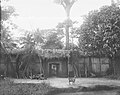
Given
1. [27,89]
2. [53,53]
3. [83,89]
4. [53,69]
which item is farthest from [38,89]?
[53,69]

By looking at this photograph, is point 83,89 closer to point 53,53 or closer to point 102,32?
point 102,32

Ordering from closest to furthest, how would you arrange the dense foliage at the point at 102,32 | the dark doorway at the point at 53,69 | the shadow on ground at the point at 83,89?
the shadow on ground at the point at 83,89 → the dense foliage at the point at 102,32 → the dark doorway at the point at 53,69

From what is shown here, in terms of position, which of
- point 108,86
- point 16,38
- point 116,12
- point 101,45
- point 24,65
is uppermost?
point 116,12

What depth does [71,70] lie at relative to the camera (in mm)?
16234

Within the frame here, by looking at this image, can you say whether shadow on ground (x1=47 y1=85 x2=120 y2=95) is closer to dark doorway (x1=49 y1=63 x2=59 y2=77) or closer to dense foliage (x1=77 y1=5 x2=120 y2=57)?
dense foliage (x1=77 y1=5 x2=120 y2=57)

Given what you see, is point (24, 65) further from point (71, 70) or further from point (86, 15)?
point (86, 15)

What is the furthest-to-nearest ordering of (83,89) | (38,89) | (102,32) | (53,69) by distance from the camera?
(53,69), (102,32), (83,89), (38,89)

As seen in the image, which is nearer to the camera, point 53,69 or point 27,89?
point 27,89

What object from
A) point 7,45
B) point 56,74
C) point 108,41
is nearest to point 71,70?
point 56,74

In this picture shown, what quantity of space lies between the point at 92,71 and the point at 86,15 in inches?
224

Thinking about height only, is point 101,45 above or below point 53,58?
above

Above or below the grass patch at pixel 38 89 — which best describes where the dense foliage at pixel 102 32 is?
above

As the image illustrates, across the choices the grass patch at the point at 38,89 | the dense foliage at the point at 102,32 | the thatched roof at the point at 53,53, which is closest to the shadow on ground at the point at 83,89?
the grass patch at the point at 38,89

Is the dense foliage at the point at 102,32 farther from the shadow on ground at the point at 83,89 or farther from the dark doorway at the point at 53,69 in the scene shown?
the shadow on ground at the point at 83,89
